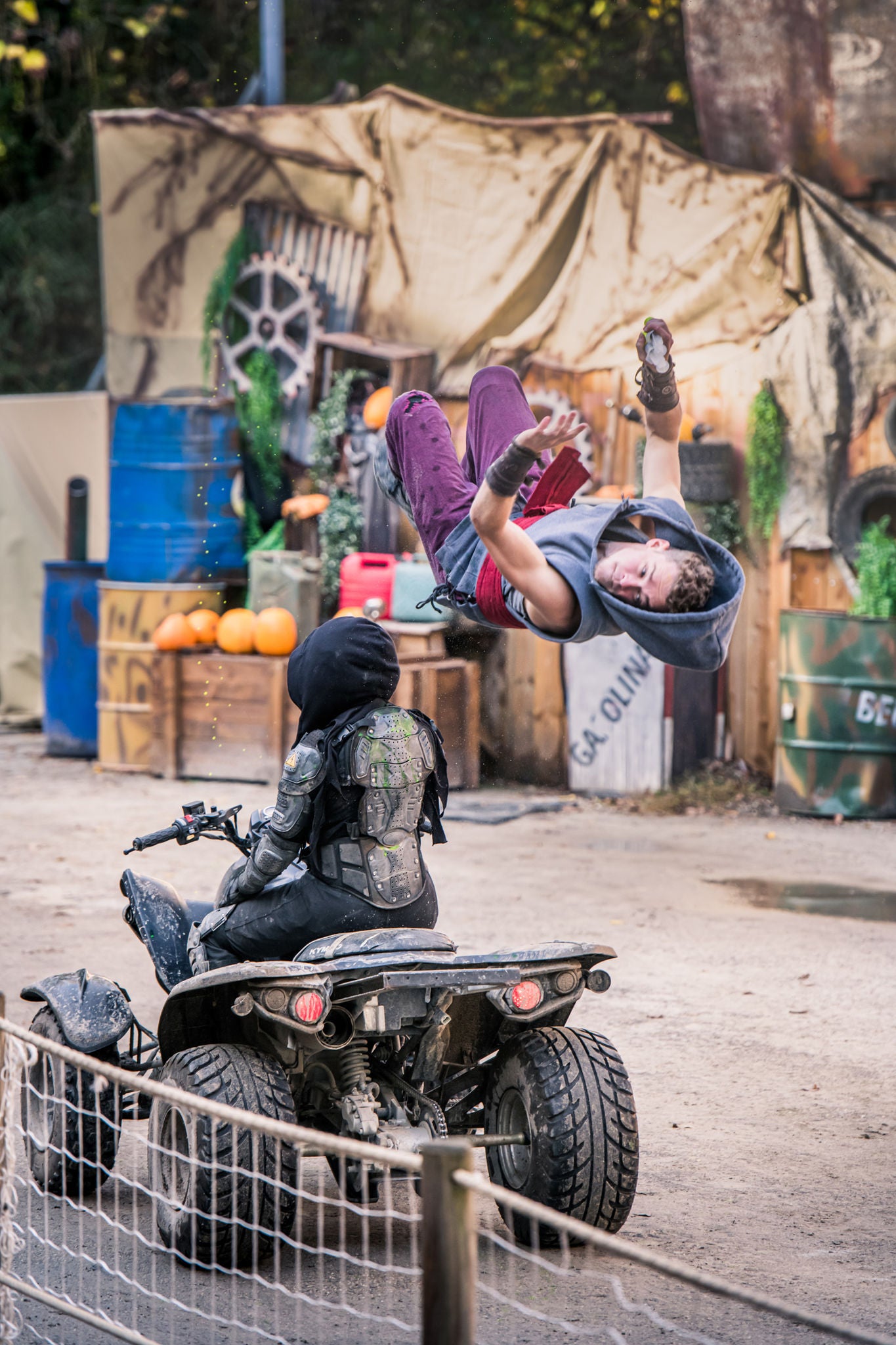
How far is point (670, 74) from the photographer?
44.0ft

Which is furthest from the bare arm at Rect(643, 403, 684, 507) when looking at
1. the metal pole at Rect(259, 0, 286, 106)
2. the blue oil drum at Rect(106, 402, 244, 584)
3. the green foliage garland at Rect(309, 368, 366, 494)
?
the metal pole at Rect(259, 0, 286, 106)

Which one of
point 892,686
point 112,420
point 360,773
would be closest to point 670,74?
point 112,420

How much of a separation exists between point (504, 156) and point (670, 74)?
332 centimetres

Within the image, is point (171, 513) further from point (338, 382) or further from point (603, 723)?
point (603, 723)

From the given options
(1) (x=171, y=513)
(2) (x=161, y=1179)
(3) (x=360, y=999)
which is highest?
(1) (x=171, y=513)

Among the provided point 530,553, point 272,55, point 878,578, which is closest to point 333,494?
point 272,55

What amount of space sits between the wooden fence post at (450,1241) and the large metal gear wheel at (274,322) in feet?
30.7

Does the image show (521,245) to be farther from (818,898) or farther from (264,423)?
(818,898)

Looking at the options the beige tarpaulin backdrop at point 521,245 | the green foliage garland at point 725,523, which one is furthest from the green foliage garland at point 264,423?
the green foliage garland at point 725,523

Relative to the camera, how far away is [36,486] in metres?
12.6

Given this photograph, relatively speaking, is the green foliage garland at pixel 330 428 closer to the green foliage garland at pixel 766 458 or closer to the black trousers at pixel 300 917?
the green foliage garland at pixel 766 458

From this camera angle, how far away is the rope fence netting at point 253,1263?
11.2 feet

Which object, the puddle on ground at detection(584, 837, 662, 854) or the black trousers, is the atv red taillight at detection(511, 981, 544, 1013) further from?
the puddle on ground at detection(584, 837, 662, 854)

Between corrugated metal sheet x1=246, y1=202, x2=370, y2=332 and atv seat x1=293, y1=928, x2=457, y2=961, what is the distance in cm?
804
